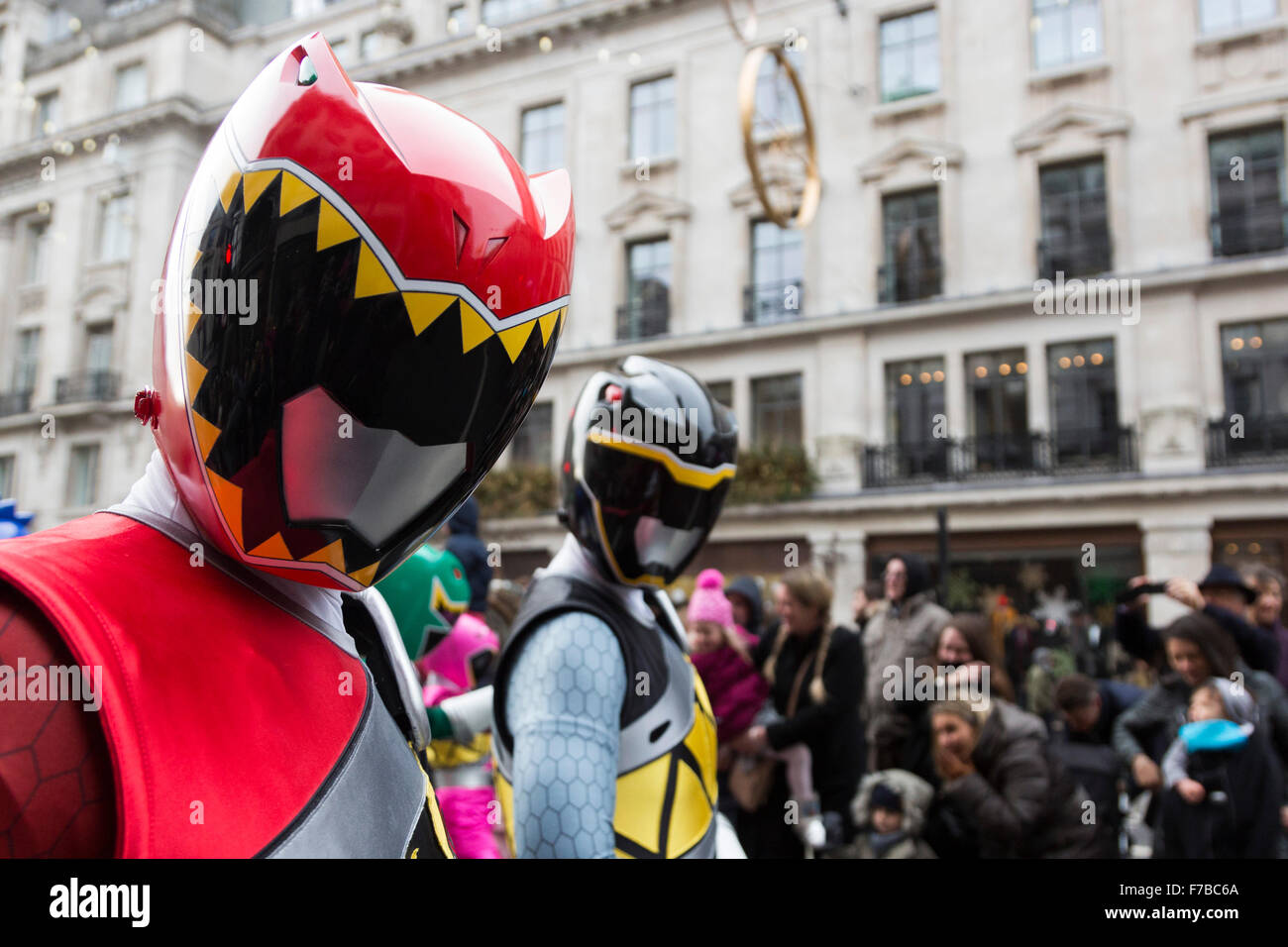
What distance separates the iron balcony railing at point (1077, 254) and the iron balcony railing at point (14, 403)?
2418 centimetres

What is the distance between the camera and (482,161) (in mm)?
982

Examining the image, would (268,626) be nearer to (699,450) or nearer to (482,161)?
(482,161)

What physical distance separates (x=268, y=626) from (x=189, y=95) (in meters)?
25.8

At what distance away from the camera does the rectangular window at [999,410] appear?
1634 cm

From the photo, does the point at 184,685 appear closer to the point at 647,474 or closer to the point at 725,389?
the point at 647,474

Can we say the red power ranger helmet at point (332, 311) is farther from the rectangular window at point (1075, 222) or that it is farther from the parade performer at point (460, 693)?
the rectangular window at point (1075, 222)

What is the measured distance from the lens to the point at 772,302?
60.2 ft

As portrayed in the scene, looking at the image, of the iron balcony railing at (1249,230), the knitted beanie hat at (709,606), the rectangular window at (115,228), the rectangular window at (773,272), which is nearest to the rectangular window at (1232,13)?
the iron balcony railing at (1249,230)

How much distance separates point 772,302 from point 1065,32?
6.89 metres

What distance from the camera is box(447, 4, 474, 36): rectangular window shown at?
21428 millimetres

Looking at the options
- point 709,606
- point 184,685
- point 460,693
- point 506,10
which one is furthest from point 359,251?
point 506,10

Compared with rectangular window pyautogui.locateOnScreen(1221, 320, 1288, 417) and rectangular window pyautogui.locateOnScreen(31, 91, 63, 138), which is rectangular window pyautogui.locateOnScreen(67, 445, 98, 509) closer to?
rectangular window pyautogui.locateOnScreen(31, 91, 63, 138)

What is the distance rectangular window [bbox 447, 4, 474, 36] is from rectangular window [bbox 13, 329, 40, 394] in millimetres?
13410
